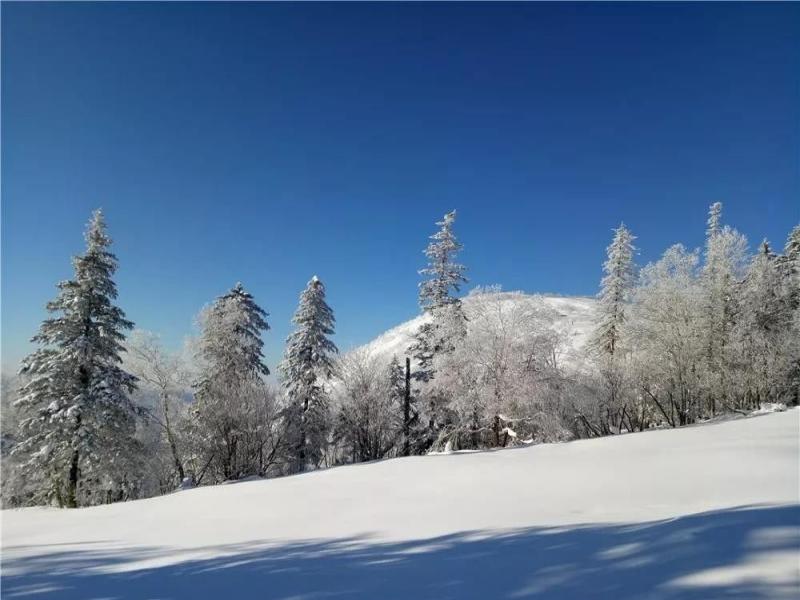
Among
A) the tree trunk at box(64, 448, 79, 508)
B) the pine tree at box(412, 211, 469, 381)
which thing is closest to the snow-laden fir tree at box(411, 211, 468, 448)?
the pine tree at box(412, 211, 469, 381)

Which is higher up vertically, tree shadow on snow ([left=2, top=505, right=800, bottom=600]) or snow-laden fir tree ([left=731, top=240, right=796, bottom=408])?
snow-laden fir tree ([left=731, top=240, right=796, bottom=408])

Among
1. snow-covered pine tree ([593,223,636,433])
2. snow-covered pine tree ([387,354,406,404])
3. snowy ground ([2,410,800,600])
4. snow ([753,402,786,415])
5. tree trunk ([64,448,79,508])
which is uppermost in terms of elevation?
snow-covered pine tree ([593,223,636,433])

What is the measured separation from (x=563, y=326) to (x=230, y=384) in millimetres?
19269

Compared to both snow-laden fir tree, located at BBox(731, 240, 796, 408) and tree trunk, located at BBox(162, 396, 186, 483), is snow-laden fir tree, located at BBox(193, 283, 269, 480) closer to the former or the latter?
tree trunk, located at BBox(162, 396, 186, 483)

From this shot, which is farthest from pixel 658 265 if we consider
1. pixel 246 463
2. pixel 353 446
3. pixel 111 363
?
pixel 111 363

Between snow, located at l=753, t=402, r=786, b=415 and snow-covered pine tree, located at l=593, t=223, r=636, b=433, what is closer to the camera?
snow, located at l=753, t=402, r=786, b=415

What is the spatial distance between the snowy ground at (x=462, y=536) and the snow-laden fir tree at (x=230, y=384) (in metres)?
11.3

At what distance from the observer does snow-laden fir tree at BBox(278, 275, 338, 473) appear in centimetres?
2250

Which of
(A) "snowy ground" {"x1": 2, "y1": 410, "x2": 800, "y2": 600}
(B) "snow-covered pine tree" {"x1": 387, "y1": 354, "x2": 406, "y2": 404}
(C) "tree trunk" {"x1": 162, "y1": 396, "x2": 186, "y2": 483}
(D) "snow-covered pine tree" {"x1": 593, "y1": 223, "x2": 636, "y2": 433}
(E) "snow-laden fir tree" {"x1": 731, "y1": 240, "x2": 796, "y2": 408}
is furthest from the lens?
(D) "snow-covered pine tree" {"x1": 593, "y1": 223, "x2": 636, "y2": 433}

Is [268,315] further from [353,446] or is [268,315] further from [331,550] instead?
[331,550]

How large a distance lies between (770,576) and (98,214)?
869 inches

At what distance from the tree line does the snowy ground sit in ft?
29.8

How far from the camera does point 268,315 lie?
82.8 ft

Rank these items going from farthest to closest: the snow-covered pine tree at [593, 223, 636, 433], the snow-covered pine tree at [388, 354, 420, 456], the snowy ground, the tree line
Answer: the snow-covered pine tree at [593, 223, 636, 433]
the snow-covered pine tree at [388, 354, 420, 456]
the tree line
the snowy ground
